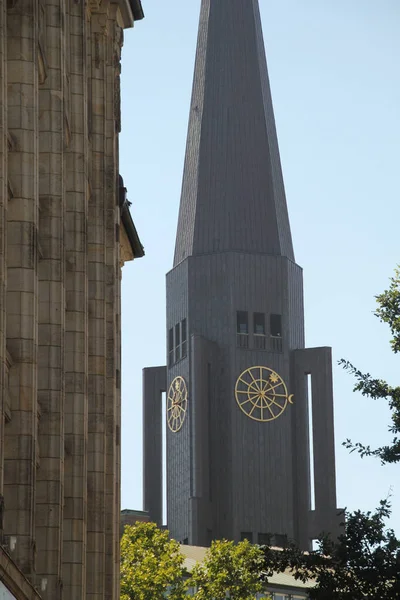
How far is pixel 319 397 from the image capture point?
17138 centimetres

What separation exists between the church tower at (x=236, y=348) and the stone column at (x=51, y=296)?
118 metres

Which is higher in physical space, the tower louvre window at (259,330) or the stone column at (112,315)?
the tower louvre window at (259,330)

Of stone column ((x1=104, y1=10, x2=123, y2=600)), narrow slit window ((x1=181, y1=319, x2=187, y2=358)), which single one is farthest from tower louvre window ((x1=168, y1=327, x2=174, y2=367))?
stone column ((x1=104, y1=10, x2=123, y2=600))

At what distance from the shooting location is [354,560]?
162 ft

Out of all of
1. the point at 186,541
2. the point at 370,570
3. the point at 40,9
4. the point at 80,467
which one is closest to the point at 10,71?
the point at 40,9

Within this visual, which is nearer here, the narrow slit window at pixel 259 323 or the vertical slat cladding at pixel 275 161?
the narrow slit window at pixel 259 323

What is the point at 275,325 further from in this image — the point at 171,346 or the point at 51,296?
the point at 51,296

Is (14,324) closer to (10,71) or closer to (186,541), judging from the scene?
(10,71)

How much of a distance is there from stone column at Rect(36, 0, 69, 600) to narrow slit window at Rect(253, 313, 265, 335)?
417ft

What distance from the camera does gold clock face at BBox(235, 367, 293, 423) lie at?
16950 cm

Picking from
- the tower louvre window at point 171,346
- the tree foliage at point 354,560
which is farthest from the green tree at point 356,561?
the tower louvre window at point 171,346

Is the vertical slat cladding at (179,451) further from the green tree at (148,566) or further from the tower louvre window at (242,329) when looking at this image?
the green tree at (148,566)

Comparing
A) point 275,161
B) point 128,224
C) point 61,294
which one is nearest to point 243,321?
point 275,161

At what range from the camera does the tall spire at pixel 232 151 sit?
17625 centimetres
